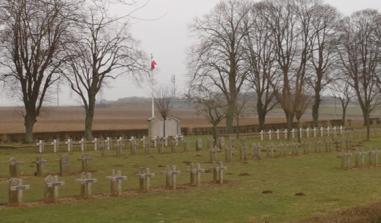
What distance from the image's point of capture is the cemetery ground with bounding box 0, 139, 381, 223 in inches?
517

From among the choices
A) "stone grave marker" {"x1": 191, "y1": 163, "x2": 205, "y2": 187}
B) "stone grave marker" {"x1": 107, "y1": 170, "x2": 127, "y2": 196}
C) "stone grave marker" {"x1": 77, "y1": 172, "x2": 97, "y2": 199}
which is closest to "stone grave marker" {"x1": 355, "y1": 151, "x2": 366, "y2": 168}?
"stone grave marker" {"x1": 191, "y1": 163, "x2": 205, "y2": 187}

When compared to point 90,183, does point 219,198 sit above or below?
below

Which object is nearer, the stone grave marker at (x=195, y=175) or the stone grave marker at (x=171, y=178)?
the stone grave marker at (x=171, y=178)

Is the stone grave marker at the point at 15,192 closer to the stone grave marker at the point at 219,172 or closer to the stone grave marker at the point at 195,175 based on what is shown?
the stone grave marker at the point at 195,175

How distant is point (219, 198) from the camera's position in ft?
53.3

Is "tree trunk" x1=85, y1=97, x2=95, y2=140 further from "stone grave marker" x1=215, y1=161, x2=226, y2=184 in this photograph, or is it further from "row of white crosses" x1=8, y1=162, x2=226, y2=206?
"row of white crosses" x1=8, y1=162, x2=226, y2=206

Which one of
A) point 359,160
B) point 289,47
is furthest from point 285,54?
point 359,160

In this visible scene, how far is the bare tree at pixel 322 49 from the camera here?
62.7 metres

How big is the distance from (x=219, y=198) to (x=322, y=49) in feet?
168

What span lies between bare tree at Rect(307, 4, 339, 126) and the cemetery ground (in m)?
38.0

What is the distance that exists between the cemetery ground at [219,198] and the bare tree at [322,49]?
125 ft

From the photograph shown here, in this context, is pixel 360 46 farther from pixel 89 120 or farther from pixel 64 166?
pixel 64 166

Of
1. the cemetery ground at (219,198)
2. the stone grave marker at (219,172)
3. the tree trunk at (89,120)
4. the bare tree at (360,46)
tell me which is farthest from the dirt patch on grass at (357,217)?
the bare tree at (360,46)

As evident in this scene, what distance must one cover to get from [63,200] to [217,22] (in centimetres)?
4882
